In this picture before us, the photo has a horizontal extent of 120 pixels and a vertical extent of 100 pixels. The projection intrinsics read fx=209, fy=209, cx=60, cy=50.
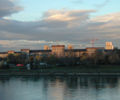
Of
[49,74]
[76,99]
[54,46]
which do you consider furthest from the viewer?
[54,46]

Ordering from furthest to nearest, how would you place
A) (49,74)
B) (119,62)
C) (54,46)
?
(54,46), (119,62), (49,74)

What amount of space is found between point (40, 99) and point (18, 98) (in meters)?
1.99

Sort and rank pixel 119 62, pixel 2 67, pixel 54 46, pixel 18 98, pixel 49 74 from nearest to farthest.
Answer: pixel 18 98
pixel 49 74
pixel 2 67
pixel 119 62
pixel 54 46

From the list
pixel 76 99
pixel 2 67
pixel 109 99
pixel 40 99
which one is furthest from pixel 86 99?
Answer: pixel 2 67

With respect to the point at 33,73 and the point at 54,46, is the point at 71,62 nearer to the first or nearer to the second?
the point at 33,73

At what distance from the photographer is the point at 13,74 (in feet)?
136

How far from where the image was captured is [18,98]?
1698cm

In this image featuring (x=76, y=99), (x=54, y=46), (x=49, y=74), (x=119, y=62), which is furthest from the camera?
(x=54, y=46)

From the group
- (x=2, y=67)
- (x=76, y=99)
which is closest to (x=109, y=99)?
(x=76, y=99)

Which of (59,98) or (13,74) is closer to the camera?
(59,98)

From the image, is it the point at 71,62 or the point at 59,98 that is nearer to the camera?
the point at 59,98

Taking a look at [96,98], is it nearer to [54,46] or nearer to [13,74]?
[13,74]

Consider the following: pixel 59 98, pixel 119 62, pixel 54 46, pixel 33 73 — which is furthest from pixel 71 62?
pixel 54 46

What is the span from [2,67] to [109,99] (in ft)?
126
